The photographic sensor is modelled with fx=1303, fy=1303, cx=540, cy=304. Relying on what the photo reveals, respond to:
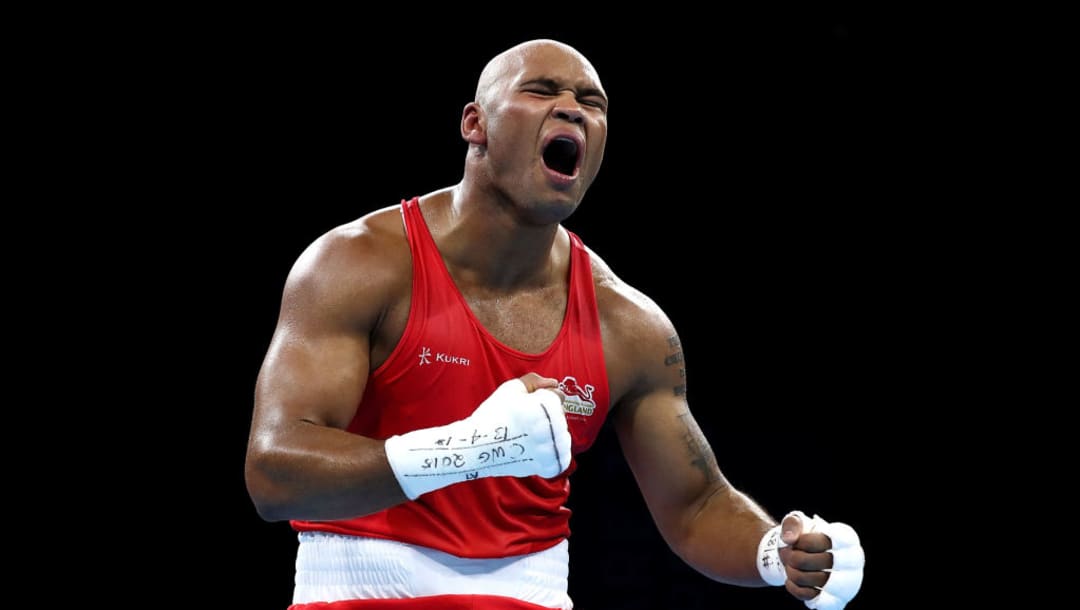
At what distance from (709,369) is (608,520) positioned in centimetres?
85

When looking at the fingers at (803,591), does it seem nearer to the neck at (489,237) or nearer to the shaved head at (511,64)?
the neck at (489,237)

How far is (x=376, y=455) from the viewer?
6.39 feet

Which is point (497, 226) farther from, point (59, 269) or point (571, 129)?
point (59, 269)

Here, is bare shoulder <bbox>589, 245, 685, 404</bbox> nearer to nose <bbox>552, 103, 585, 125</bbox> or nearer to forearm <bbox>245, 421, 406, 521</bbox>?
nose <bbox>552, 103, 585, 125</bbox>

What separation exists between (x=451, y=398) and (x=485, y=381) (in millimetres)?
70

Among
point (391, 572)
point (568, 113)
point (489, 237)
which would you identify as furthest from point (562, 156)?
point (391, 572)

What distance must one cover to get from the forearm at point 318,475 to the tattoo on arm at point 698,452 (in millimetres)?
782

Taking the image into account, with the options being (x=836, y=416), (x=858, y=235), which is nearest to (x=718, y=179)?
(x=858, y=235)

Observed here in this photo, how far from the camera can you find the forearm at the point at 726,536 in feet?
7.85

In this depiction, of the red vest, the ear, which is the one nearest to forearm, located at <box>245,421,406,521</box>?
the red vest

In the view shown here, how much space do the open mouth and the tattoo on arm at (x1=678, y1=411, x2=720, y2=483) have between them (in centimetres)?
56

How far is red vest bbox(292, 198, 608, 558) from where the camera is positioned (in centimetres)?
228

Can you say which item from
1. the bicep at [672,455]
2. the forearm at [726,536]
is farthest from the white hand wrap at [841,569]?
the bicep at [672,455]

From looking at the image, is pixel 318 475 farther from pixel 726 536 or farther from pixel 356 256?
pixel 726 536
